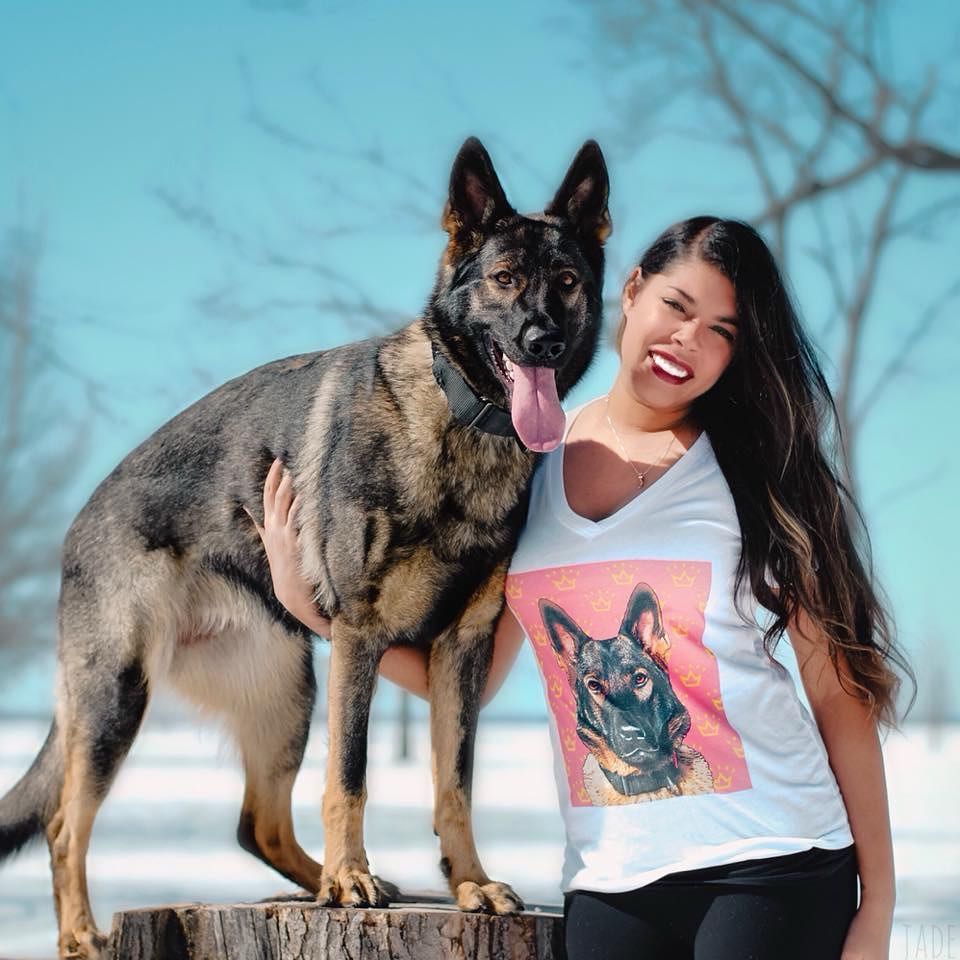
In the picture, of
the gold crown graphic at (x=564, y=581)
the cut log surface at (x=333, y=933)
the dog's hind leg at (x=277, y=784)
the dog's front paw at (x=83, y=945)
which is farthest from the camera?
the dog's hind leg at (x=277, y=784)

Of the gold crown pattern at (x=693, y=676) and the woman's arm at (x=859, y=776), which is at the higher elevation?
the gold crown pattern at (x=693, y=676)

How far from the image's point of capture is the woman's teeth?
2.23m

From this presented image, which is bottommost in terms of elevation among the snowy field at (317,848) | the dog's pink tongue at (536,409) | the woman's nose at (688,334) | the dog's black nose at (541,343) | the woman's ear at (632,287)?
the snowy field at (317,848)

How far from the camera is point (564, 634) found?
2.22m

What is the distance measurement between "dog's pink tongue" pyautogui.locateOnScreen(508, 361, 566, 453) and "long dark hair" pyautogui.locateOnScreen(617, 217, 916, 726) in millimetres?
292

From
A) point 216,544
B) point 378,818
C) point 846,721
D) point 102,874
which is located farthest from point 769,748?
point 378,818

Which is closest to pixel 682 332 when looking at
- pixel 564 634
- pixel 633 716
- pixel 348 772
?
pixel 564 634

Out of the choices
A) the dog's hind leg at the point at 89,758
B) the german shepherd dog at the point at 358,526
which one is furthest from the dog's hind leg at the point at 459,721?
the dog's hind leg at the point at 89,758

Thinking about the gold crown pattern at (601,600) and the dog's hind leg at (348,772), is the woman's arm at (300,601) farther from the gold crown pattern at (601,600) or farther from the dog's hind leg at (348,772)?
the gold crown pattern at (601,600)

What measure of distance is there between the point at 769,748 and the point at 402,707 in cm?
872

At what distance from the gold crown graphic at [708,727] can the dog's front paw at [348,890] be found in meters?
0.78

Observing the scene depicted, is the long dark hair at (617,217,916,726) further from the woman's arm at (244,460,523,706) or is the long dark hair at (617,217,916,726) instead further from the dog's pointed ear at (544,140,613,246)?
the woman's arm at (244,460,523,706)

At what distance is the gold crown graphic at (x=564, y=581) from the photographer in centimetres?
221

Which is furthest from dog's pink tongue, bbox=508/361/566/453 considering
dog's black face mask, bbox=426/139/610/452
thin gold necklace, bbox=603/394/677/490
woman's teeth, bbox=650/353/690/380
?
woman's teeth, bbox=650/353/690/380
